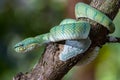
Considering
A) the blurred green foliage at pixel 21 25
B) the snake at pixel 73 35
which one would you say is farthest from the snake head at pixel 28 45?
the blurred green foliage at pixel 21 25

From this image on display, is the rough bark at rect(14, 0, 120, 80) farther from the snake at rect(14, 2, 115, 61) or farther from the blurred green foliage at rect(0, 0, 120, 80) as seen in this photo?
the blurred green foliage at rect(0, 0, 120, 80)

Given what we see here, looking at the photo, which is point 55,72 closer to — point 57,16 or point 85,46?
point 85,46

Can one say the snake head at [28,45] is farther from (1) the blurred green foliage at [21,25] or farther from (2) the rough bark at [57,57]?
(1) the blurred green foliage at [21,25]

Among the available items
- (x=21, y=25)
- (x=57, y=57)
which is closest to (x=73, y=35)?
(x=57, y=57)

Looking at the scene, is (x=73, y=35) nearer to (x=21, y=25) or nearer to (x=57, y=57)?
(x=57, y=57)

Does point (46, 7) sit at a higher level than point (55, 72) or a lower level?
higher

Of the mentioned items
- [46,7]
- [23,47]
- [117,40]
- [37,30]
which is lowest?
[117,40]

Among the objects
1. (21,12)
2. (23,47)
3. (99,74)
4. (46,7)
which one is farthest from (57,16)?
(23,47)
